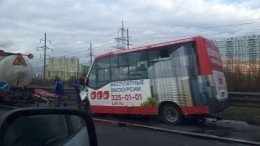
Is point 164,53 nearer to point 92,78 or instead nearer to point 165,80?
point 165,80

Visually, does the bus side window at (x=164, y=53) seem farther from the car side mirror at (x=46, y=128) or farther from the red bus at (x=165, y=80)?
the car side mirror at (x=46, y=128)

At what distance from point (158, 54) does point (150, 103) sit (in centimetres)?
171

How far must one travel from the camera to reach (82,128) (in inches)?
118

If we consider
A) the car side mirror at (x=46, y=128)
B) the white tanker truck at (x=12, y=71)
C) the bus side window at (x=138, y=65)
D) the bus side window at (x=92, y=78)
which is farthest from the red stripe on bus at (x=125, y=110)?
the car side mirror at (x=46, y=128)

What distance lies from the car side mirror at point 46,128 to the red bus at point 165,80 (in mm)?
9668

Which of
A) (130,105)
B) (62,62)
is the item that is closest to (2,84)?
(130,105)

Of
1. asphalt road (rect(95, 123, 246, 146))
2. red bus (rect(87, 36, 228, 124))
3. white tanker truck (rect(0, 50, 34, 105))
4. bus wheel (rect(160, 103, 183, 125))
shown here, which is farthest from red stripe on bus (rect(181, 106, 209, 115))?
white tanker truck (rect(0, 50, 34, 105))

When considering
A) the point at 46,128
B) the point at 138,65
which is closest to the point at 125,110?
the point at 138,65

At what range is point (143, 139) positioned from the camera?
33.8 feet

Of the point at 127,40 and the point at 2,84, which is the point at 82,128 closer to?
the point at 2,84

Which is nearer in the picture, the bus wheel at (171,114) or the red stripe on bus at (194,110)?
the red stripe on bus at (194,110)

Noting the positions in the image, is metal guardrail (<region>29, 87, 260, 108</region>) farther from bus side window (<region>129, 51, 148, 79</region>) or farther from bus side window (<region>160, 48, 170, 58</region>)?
bus side window (<region>129, 51, 148, 79</region>)

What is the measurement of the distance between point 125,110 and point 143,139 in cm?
430

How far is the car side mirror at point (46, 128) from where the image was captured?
2.28m
